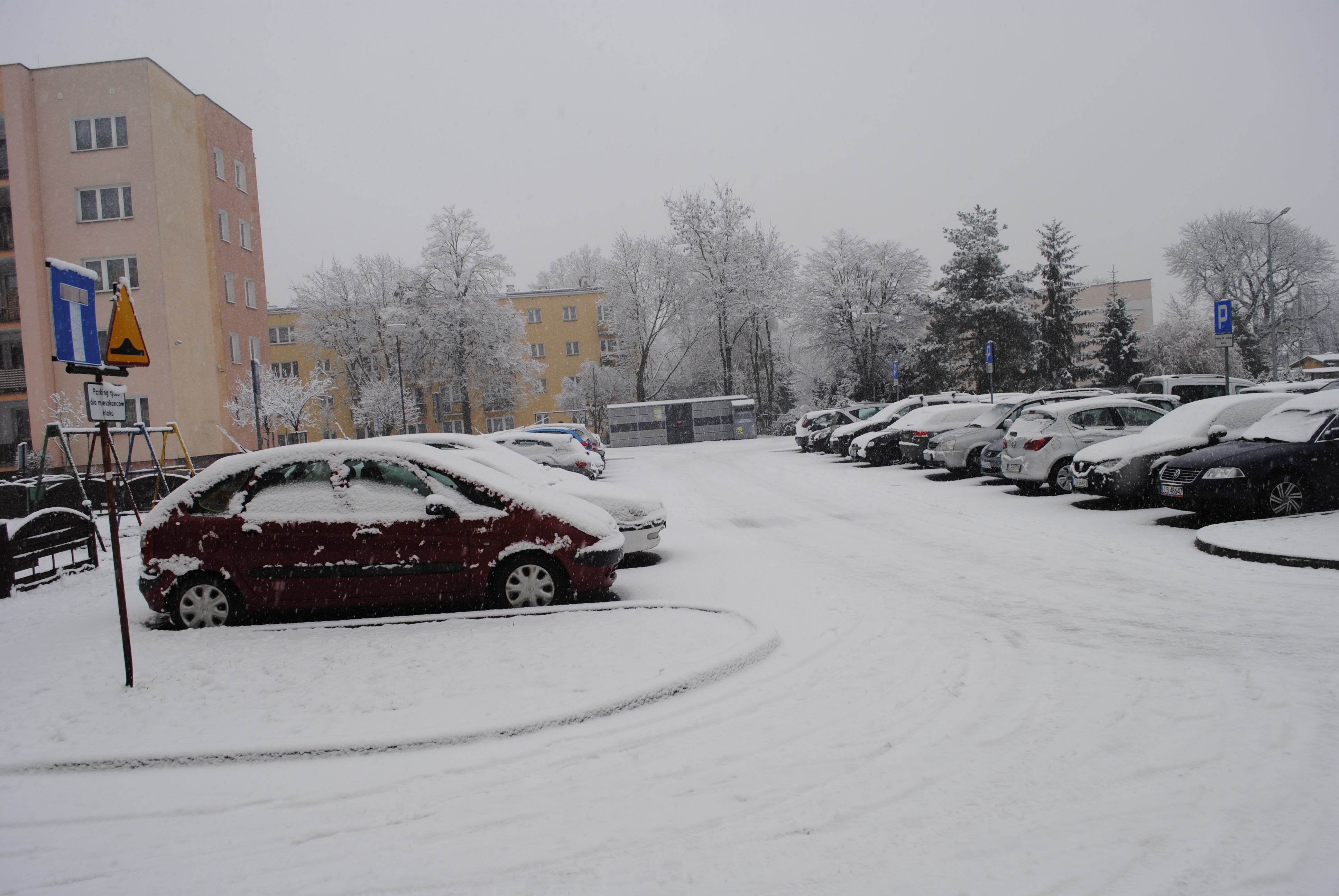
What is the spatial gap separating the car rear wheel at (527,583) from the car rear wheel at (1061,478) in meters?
9.83

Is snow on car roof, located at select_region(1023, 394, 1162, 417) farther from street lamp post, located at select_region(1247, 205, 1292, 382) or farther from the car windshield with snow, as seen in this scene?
street lamp post, located at select_region(1247, 205, 1292, 382)

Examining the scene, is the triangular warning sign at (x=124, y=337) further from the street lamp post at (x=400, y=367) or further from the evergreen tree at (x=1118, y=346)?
the evergreen tree at (x=1118, y=346)

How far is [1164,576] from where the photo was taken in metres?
7.80

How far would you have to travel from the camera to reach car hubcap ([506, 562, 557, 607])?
724 centimetres

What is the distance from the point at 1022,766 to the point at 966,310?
159 feet

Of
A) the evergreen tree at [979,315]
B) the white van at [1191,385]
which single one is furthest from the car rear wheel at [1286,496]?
the evergreen tree at [979,315]

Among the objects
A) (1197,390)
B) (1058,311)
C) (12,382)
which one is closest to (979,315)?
(1058,311)

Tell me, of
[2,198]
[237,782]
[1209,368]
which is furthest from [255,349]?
[1209,368]

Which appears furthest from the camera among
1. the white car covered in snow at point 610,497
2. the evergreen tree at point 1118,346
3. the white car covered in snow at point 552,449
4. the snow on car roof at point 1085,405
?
the evergreen tree at point 1118,346

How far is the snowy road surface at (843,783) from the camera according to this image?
10.4 feet

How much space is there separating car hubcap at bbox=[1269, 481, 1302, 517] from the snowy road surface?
370cm

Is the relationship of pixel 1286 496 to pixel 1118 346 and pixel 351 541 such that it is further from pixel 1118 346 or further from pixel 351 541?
pixel 1118 346

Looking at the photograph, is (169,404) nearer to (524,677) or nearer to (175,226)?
(175,226)

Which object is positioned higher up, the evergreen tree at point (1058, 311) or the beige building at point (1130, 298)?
the beige building at point (1130, 298)
